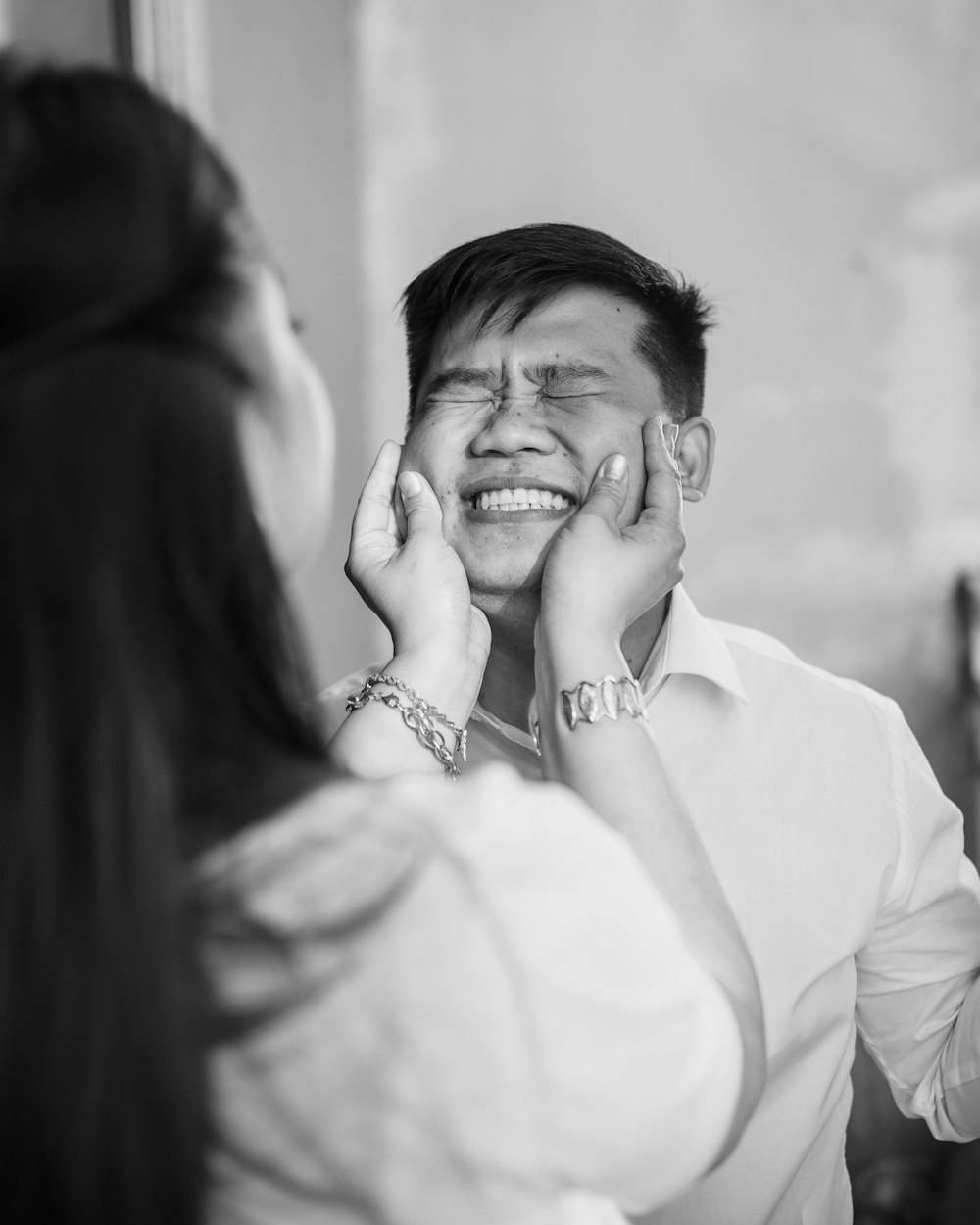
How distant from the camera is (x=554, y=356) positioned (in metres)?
1.41

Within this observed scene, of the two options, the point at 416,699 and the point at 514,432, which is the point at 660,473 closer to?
the point at 514,432

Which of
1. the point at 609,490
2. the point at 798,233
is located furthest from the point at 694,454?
the point at 798,233

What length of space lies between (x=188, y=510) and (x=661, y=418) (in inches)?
37.5

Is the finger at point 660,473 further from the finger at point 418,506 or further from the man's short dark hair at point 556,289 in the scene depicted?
the finger at point 418,506

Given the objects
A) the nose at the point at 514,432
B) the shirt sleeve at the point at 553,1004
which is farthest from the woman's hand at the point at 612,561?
the shirt sleeve at the point at 553,1004

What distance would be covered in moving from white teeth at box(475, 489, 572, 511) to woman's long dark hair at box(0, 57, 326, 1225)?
808mm

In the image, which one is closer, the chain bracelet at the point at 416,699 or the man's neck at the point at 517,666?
the chain bracelet at the point at 416,699

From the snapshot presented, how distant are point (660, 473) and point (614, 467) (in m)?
0.05

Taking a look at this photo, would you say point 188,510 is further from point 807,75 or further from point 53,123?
point 807,75

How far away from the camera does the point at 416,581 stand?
3.86 feet

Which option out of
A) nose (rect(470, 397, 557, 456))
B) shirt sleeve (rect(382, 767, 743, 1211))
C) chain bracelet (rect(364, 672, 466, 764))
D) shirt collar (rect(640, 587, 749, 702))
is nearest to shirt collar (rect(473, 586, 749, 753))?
shirt collar (rect(640, 587, 749, 702))

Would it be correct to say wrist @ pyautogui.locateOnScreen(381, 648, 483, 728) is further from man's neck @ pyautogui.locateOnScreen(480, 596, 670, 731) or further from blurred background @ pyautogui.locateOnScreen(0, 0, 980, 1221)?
blurred background @ pyautogui.locateOnScreen(0, 0, 980, 1221)

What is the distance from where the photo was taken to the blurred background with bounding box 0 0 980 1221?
256 centimetres

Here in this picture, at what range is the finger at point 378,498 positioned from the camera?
1.27 m
